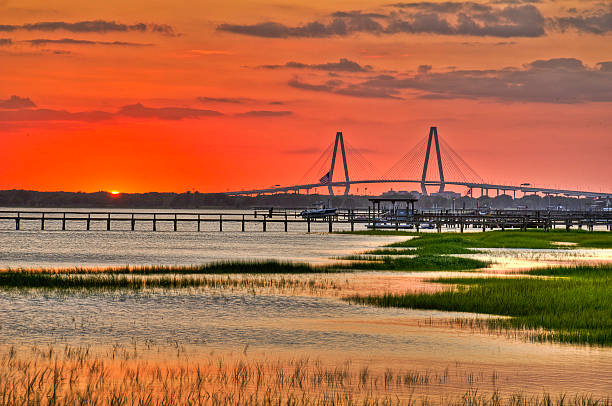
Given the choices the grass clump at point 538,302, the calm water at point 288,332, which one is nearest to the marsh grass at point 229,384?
the calm water at point 288,332

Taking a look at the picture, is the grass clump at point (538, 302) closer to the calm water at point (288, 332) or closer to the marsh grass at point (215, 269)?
the calm water at point (288, 332)

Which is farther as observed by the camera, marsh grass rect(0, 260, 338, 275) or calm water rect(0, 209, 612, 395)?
marsh grass rect(0, 260, 338, 275)

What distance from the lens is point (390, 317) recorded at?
2286 cm

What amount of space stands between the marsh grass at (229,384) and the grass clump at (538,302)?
4974mm

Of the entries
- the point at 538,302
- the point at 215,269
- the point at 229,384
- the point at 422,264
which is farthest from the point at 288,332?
the point at 422,264

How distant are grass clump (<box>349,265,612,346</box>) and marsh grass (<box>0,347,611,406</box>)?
4.97 m

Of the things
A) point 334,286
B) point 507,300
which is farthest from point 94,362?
point 334,286

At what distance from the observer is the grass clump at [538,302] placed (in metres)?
19.8

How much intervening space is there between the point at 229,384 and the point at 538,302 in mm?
12311

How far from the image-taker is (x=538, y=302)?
80.4ft

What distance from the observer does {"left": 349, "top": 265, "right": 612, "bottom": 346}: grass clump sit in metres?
19.8

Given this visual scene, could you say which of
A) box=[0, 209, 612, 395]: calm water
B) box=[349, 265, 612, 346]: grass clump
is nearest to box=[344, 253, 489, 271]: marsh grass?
box=[349, 265, 612, 346]: grass clump

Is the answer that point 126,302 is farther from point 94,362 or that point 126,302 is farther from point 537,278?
point 537,278

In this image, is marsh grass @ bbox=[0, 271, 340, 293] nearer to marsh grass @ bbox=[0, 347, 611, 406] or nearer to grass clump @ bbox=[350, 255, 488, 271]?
grass clump @ bbox=[350, 255, 488, 271]
